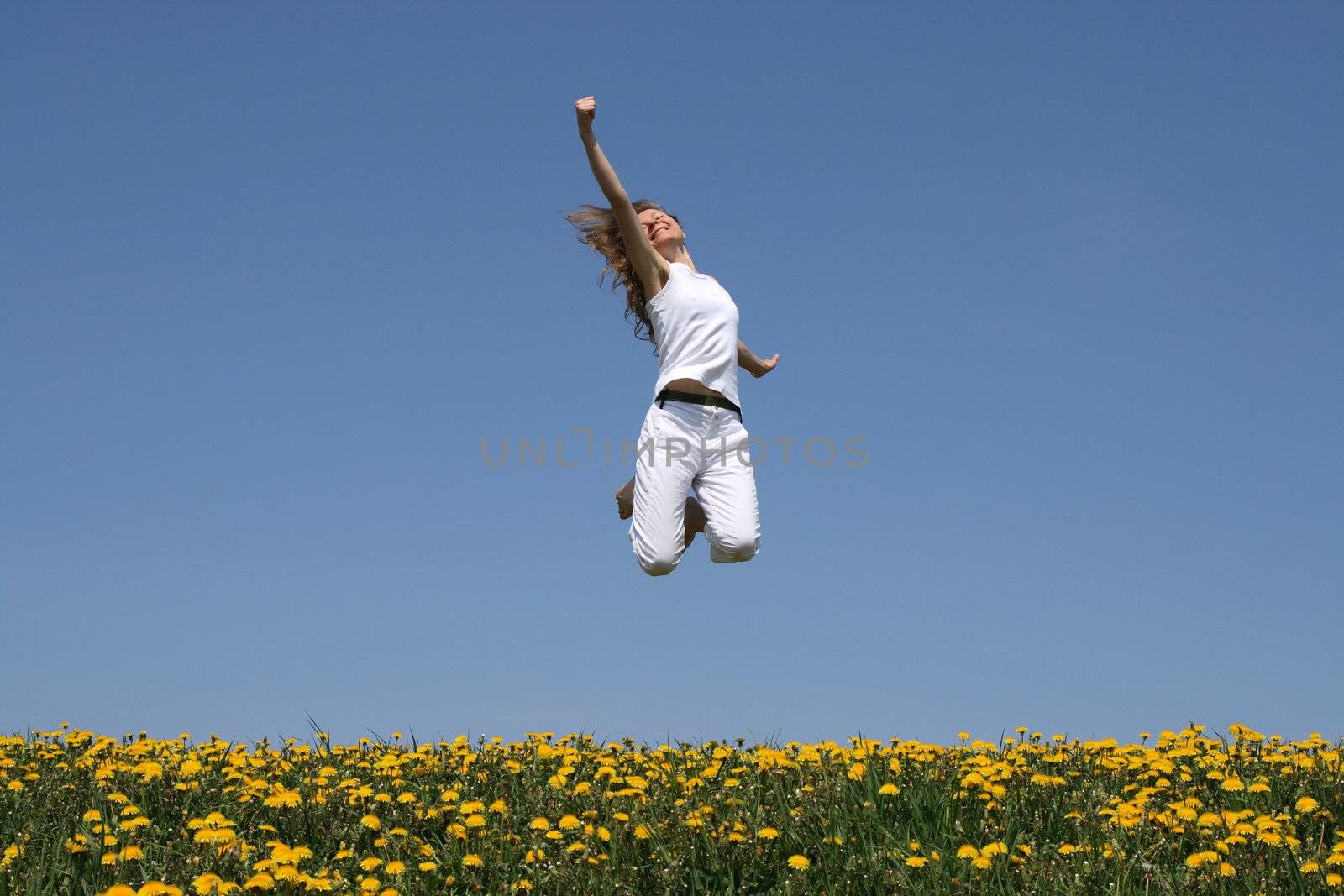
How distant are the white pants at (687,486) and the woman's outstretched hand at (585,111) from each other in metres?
1.78

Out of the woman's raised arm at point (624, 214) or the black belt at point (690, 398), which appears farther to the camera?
the black belt at point (690, 398)

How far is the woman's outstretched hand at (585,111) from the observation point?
7184mm

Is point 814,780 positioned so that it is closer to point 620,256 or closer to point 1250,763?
point 1250,763

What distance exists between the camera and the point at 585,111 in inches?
283

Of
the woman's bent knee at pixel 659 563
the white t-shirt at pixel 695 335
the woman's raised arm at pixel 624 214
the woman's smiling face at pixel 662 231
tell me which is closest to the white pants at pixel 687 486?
the woman's bent knee at pixel 659 563

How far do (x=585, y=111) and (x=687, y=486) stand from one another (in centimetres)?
235

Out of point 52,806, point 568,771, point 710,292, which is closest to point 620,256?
point 710,292

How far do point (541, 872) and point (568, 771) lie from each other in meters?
2.11

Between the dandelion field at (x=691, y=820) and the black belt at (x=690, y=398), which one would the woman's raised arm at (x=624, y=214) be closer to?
the black belt at (x=690, y=398)

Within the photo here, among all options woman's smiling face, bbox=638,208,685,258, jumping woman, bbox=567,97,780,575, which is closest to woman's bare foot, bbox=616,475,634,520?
jumping woman, bbox=567,97,780,575

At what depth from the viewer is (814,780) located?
24.9 feet

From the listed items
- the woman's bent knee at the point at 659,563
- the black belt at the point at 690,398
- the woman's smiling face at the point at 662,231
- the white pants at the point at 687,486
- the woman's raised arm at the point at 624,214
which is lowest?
the woman's bent knee at the point at 659,563

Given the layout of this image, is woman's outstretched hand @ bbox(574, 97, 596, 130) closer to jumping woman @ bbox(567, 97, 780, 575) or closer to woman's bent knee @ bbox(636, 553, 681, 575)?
jumping woman @ bbox(567, 97, 780, 575)

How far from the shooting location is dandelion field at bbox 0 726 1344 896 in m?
5.98
